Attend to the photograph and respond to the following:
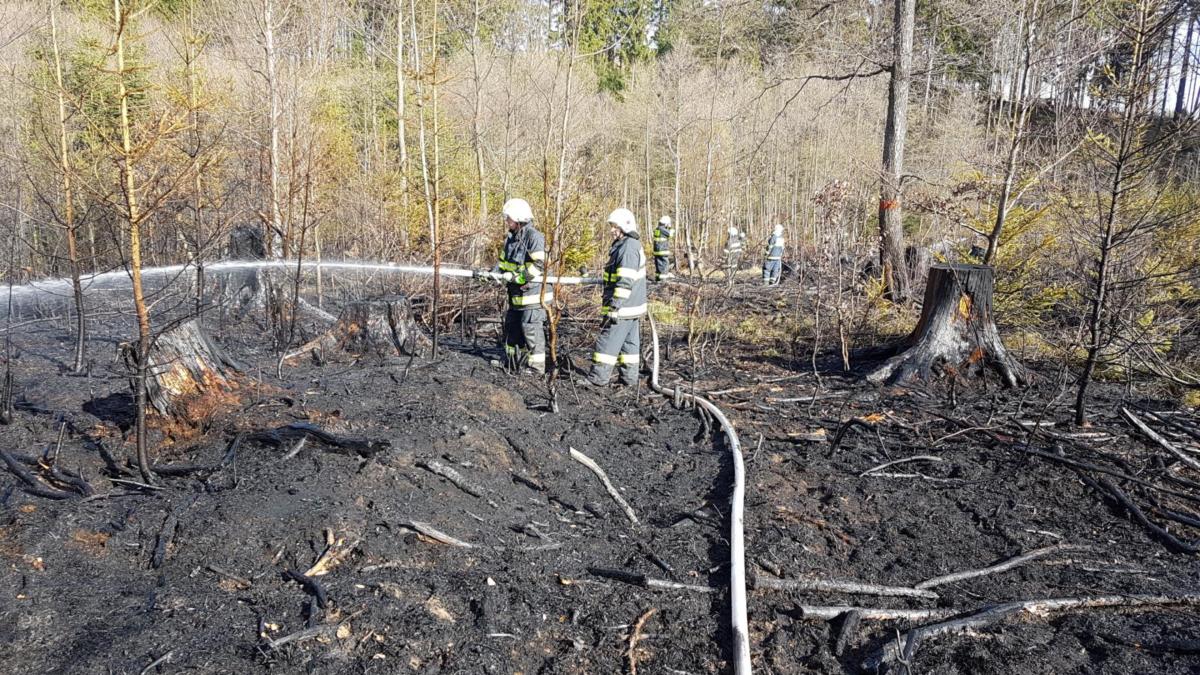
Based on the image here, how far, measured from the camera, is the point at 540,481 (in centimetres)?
520

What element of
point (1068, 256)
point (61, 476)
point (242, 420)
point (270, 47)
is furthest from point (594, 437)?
point (270, 47)

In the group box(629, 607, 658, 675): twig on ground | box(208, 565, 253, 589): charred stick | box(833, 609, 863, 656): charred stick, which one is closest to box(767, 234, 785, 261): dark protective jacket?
box(833, 609, 863, 656): charred stick

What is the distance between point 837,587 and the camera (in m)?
3.81

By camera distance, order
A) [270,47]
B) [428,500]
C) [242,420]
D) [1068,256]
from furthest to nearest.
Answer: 1. [270,47]
2. [1068,256]
3. [242,420]
4. [428,500]

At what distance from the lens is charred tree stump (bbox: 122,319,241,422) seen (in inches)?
187

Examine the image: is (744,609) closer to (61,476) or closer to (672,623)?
(672,623)

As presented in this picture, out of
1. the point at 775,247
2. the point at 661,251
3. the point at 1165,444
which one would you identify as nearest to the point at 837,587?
the point at 1165,444

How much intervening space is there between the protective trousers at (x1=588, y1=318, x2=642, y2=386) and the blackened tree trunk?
6490 mm

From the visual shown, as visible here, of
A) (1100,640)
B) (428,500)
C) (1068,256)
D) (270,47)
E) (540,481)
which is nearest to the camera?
(1100,640)

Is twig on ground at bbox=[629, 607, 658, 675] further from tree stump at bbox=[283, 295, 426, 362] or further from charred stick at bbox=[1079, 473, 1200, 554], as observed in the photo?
tree stump at bbox=[283, 295, 426, 362]

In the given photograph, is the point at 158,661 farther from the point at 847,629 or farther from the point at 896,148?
the point at 896,148

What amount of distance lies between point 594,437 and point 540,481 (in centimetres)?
112

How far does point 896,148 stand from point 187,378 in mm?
12368

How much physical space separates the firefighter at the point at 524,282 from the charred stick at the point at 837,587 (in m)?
4.36
